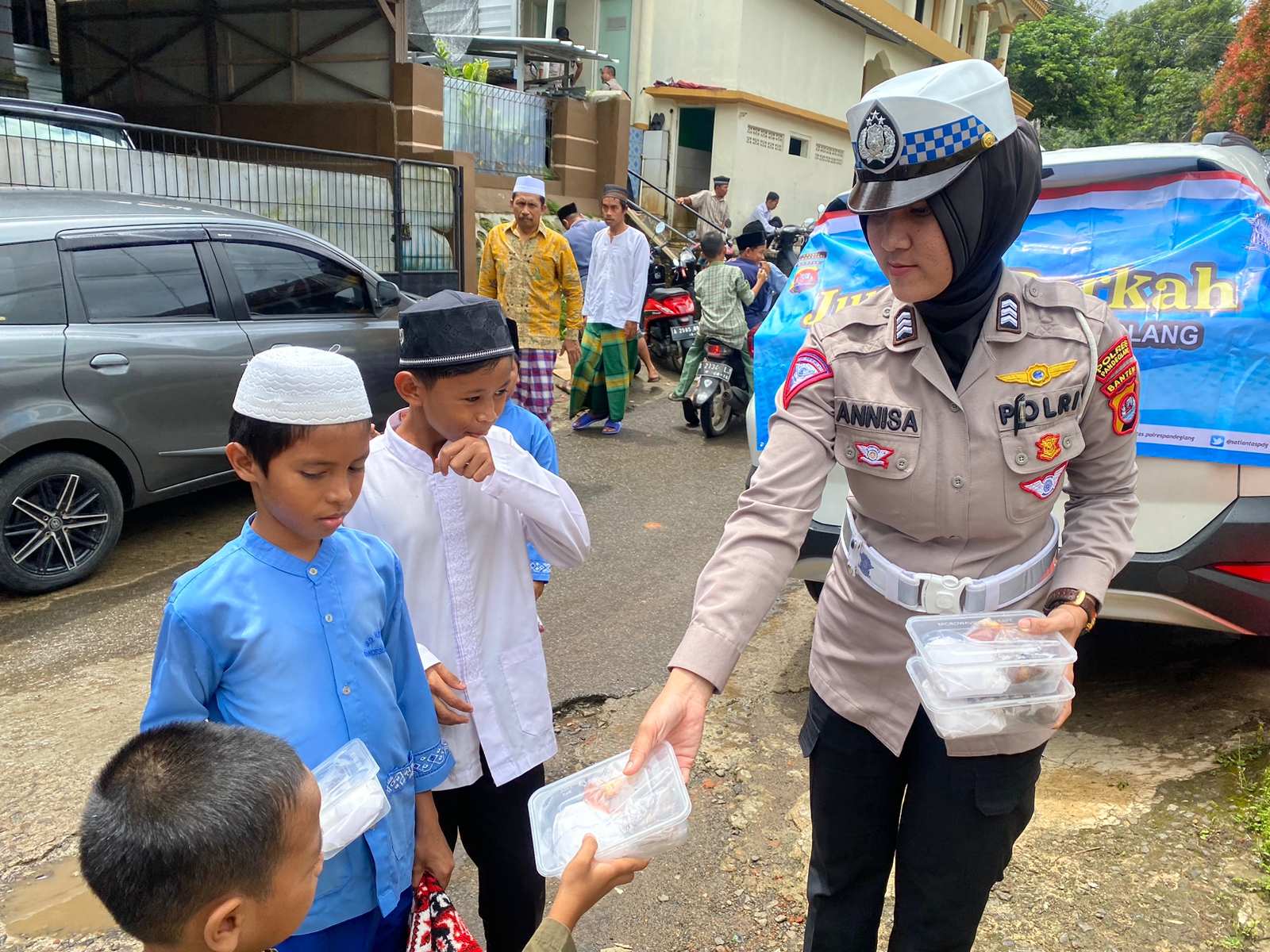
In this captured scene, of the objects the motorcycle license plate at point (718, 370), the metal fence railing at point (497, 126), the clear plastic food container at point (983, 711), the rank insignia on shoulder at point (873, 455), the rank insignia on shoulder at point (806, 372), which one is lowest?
the motorcycle license plate at point (718, 370)

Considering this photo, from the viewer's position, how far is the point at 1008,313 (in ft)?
5.91

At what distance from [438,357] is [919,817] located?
1299 millimetres

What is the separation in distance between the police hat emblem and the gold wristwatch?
84cm

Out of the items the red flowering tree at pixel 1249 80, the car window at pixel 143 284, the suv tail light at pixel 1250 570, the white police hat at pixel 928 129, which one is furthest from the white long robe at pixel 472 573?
the red flowering tree at pixel 1249 80

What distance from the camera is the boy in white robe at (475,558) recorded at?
6.50 feet

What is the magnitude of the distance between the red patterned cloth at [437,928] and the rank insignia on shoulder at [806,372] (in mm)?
1098

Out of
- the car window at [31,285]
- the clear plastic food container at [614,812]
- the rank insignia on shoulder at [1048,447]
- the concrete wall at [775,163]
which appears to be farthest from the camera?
the concrete wall at [775,163]

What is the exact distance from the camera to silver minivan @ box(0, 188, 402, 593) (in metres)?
4.41

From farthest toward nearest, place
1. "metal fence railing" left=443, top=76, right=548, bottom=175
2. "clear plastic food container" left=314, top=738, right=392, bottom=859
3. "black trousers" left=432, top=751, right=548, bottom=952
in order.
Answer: "metal fence railing" left=443, top=76, right=548, bottom=175 < "black trousers" left=432, top=751, right=548, bottom=952 < "clear plastic food container" left=314, top=738, right=392, bottom=859

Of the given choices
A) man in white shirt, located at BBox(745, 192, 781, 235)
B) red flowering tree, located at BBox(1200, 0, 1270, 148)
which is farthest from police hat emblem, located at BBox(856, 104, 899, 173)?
red flowering tree, located at BBox(1200, 0, 1270, 148)

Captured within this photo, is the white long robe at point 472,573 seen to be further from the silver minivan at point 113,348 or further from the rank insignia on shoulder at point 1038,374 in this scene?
the silver minivan at point 113,348

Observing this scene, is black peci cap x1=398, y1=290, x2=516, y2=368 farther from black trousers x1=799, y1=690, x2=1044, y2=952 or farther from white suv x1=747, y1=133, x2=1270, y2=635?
white suv x1=747, y1=133, x2=1270, y2=635

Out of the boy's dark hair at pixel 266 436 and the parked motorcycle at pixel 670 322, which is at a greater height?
the boy's dark hair at pixel 266 436

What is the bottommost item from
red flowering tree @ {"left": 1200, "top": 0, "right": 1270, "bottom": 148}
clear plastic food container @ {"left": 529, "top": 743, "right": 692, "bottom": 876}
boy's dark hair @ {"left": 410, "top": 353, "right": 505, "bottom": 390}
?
clear plastic food container @ {"left": 529, "top": 743, "right": 692, "bottom": 876}
